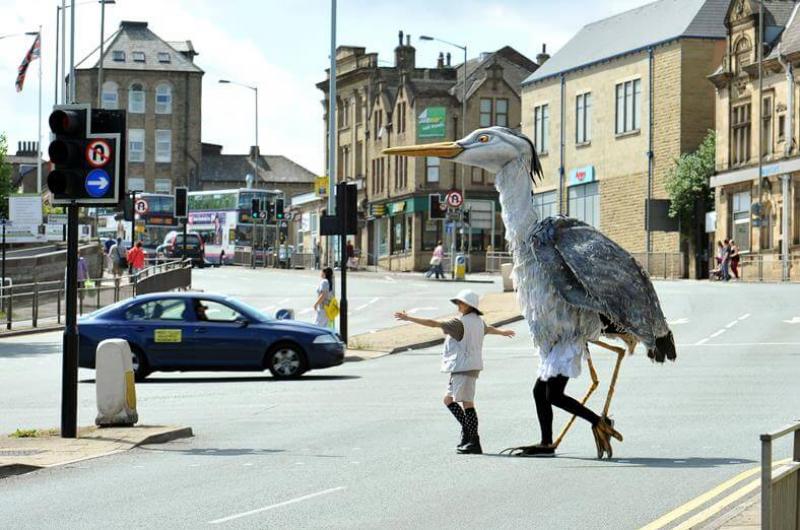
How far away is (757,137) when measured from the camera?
65.9 meters

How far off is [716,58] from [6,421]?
57.4 m

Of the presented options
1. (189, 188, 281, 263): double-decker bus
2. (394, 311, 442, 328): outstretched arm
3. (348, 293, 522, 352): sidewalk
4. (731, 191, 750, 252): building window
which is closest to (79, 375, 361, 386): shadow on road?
(348, 293, 522, 352): sidewalk

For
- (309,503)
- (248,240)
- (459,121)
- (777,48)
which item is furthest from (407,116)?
(309,503)

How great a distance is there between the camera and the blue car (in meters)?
26.6

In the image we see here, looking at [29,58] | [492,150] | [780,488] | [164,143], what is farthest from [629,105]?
[780,488]

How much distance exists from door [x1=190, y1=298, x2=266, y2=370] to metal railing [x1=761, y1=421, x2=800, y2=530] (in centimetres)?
1939

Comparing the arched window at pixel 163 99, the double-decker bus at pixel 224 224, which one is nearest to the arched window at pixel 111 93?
the arched window at pixel 163 99

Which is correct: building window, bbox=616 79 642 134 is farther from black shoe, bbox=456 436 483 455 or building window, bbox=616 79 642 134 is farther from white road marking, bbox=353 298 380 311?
black shoe, bbox=456 436 483 455

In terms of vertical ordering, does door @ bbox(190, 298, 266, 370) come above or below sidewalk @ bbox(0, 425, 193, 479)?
above

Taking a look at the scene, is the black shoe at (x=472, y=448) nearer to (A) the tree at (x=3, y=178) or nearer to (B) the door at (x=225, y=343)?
(B) the door at (x=225, y=343)

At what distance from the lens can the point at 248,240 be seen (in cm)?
9306

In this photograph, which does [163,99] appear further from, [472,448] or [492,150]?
[472,448]

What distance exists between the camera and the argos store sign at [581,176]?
80.6m

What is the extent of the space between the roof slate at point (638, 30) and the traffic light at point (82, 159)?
195 feet
